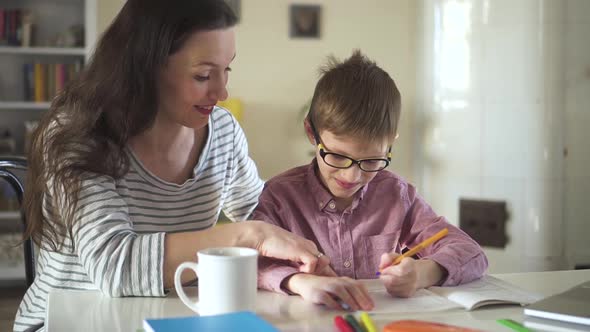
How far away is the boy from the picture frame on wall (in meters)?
2.80

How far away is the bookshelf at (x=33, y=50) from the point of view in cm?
376

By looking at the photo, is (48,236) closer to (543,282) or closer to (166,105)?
(166,105)

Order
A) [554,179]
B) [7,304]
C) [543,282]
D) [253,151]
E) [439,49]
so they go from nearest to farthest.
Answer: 1. [543,282]
2. [554,179]
3. [7,304]
4. [439,49]
5. [253,151]

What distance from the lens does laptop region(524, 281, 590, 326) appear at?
0.86 meters

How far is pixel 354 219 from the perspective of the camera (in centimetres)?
134

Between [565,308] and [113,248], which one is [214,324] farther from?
[565,308]

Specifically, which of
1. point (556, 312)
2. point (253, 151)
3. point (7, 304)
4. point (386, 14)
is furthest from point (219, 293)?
point (386, 14)

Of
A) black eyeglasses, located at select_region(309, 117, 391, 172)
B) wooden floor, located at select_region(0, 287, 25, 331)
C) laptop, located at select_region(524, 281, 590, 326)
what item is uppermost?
black eyeglasses, located at select_region(309, 117, 391, 172)

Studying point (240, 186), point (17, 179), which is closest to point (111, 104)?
point (17, 179)

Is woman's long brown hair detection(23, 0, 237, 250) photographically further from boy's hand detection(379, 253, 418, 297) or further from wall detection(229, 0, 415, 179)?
wall detection(229, 0, 415, 179)

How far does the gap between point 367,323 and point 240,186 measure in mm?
734

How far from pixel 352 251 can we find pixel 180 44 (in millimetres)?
490

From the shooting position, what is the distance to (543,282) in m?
1.19

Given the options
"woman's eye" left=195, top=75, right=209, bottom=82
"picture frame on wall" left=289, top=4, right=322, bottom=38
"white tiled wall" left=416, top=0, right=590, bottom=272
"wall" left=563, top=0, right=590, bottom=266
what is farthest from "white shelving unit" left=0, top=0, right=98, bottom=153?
"woman's eye" left=195, top=75, right=209, bottom=82
